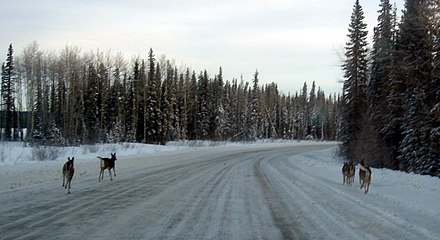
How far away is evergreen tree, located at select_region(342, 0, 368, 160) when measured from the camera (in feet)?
134

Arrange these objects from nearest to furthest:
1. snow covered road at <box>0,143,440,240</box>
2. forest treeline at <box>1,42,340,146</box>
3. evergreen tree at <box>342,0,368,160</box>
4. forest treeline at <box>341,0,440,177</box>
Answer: snow covered road at <box>0,143,440,240</box>
forest treeline at <box>341,0,440,177</box>
evergreen tree at <box>342,0,368,160</box>
forest treeline at <box>1,42,340,146</box>

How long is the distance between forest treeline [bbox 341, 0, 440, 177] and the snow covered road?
23.0 ft

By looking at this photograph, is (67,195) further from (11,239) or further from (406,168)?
(406,168)

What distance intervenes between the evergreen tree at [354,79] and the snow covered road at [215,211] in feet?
81.9

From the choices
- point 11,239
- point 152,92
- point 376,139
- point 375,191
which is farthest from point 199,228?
point 152,92

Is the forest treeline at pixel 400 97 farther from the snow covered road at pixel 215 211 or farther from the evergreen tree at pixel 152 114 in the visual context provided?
the evergreen tree at pixel 152 114

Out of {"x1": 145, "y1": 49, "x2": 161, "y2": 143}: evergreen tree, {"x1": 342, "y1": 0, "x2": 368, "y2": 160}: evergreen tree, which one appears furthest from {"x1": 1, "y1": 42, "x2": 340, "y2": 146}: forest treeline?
{"x1": 342, "y1": 0, "x2": 368, "y2": 160}: evergreen tree

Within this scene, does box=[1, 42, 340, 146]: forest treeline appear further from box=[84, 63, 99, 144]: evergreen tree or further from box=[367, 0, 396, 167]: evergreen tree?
box=[367, 0, 396, 167]: evergreen tree

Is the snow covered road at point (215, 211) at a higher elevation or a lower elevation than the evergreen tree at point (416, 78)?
lower

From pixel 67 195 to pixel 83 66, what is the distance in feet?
223

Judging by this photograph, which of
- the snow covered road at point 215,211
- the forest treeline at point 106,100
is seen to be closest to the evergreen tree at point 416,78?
the snow covered road at point 215,211

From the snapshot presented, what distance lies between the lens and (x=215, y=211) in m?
10.0

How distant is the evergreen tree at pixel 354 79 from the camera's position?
134 ft

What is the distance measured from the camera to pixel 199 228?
8102 mm
